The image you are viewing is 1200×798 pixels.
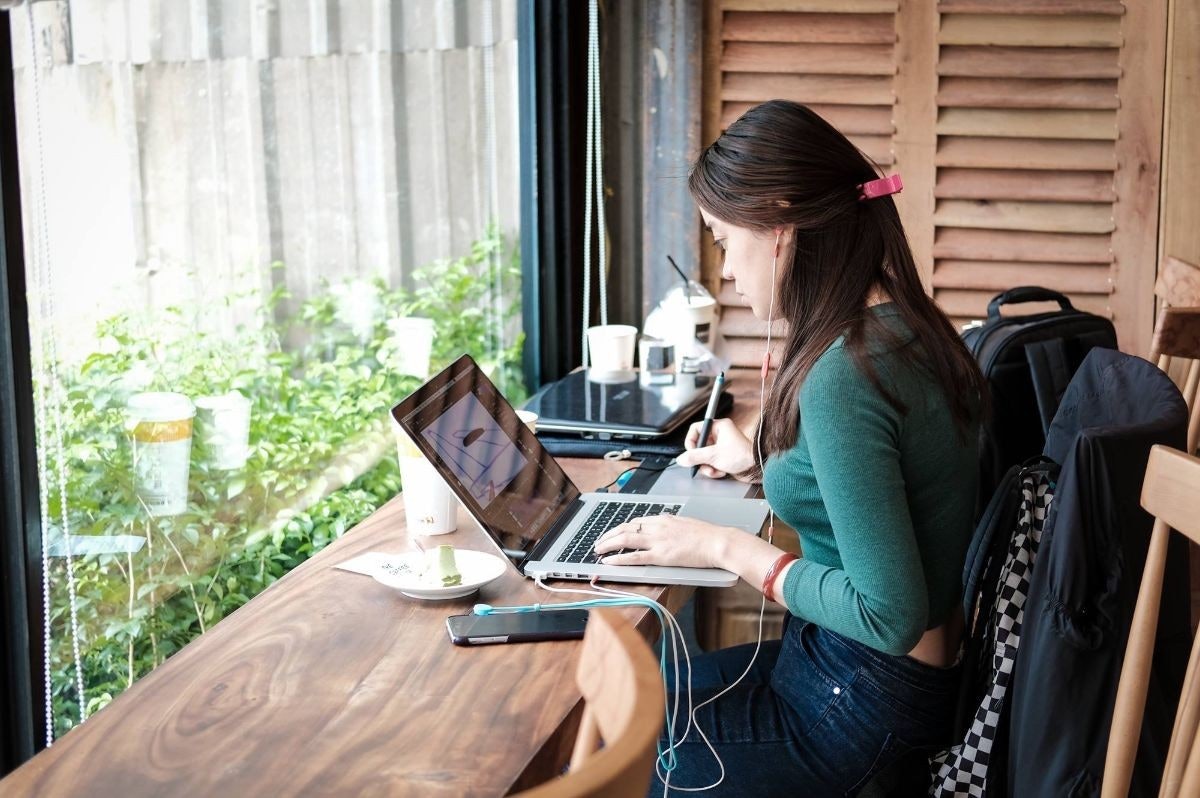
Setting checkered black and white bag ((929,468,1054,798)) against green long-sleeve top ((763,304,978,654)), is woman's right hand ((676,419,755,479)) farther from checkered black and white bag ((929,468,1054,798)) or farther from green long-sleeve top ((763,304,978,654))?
checkered black and white bag ((929,468,1054,798))

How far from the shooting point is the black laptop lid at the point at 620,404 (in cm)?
210

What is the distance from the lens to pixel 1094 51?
8.78 feet

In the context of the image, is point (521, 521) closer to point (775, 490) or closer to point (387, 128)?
point (775, 490)

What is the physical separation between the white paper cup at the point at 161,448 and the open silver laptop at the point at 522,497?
315mm

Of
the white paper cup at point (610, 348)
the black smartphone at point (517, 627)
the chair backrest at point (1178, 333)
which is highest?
the chair backrest at point (1178, 333)

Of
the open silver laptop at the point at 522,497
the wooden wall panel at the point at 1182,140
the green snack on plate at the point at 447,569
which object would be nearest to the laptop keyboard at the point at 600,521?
the open silver laptop at the point at 522,497

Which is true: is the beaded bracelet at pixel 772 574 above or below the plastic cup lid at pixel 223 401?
below

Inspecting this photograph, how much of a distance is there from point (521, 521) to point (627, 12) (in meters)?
1.66

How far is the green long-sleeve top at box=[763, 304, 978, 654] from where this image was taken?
1.28 m

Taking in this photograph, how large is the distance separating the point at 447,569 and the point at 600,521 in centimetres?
28

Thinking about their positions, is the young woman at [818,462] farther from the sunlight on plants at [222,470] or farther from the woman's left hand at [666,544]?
the sunlight on plants at [222,470]

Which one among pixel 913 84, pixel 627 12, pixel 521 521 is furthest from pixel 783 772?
pixel 627 12

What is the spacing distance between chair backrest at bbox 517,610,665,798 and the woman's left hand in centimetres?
60

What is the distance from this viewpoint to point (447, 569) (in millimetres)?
1422
